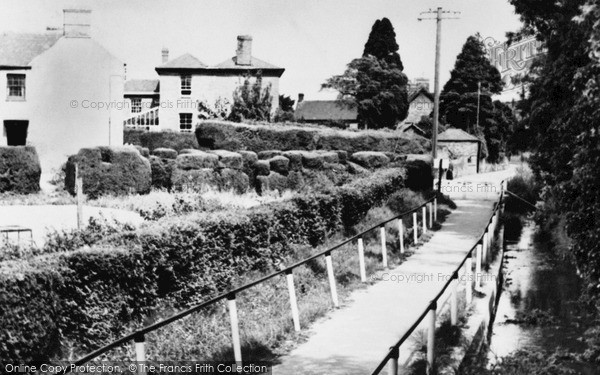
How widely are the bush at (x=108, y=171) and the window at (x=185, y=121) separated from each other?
106 ft

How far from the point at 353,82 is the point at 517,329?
211 feet

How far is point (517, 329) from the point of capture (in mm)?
12164

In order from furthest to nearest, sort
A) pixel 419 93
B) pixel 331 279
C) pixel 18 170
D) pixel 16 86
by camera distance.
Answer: pixel 419 93 < pixel 16 86 < pixel 18 170 < pixel 331 279

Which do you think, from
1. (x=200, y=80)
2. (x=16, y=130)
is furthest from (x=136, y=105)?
(x=16, y=130)

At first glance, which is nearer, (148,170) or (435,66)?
(148,170)

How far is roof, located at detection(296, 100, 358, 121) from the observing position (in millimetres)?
90688

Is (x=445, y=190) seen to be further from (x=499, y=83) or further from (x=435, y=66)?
(x=499, y=83)

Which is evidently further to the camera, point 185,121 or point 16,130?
point 185,121

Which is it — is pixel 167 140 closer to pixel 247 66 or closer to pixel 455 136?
pixel 247 66

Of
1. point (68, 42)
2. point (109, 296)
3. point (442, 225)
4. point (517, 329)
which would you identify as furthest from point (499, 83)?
point (109, 296)

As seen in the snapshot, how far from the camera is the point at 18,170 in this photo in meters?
24.6

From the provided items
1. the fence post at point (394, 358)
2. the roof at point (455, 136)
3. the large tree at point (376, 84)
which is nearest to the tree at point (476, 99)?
the large tree at point (376, 84)

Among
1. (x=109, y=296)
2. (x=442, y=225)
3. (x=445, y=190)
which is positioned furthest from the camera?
(x=445, y=190)

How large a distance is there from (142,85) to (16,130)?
109 feet
